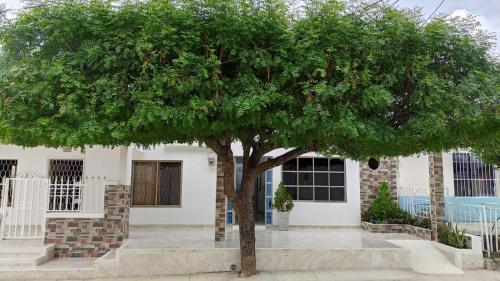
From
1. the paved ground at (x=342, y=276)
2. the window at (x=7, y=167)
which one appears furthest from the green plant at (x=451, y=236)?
the window at (x=7, y=167)

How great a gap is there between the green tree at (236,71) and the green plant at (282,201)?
6325mm

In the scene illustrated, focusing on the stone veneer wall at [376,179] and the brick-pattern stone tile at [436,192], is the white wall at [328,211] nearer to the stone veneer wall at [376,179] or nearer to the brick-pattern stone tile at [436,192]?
the stone veneer wall at [376,179]

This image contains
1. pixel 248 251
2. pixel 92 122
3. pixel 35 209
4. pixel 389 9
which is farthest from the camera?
pixel 35 209

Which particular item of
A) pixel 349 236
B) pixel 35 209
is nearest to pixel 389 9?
pixel 349 236

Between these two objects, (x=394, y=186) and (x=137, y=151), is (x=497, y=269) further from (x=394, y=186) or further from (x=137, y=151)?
(x=137, y=151)

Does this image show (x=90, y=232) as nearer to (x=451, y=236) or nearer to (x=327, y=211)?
(x=327, y=211)

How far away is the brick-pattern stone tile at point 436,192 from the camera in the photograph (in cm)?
951

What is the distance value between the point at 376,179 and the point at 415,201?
140cm

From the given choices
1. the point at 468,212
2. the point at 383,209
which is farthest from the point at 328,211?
the point at 468,212

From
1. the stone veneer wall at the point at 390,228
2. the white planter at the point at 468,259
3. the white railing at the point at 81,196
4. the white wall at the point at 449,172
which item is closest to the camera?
the white planter at the point at 468,259

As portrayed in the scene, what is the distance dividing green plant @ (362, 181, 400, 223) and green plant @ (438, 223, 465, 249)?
10.6ft

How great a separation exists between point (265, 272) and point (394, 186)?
7.12m

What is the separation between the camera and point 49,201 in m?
9.52

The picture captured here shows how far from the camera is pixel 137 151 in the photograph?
42.9 ft
